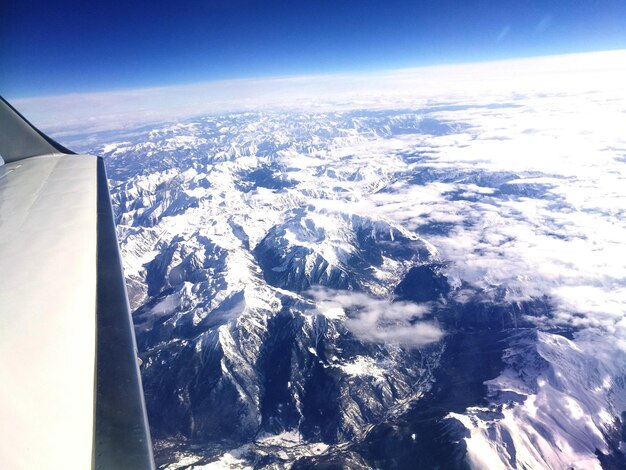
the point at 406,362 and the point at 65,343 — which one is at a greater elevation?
the point at 65,343

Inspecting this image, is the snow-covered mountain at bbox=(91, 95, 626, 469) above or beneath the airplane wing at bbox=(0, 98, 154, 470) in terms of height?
beneath

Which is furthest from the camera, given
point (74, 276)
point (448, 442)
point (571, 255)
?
point (571, 255)

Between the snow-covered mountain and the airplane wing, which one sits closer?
the airplane wing

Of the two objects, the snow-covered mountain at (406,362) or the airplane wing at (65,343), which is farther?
the snow-covered mountain at (406,362)

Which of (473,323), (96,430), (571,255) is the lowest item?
(473,323)

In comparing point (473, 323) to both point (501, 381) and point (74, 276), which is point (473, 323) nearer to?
point (501, 381)

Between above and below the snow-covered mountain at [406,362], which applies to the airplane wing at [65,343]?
above

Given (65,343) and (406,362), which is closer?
(65,343)

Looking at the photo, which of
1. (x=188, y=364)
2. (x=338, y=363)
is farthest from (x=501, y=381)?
(x=188, y=364)
